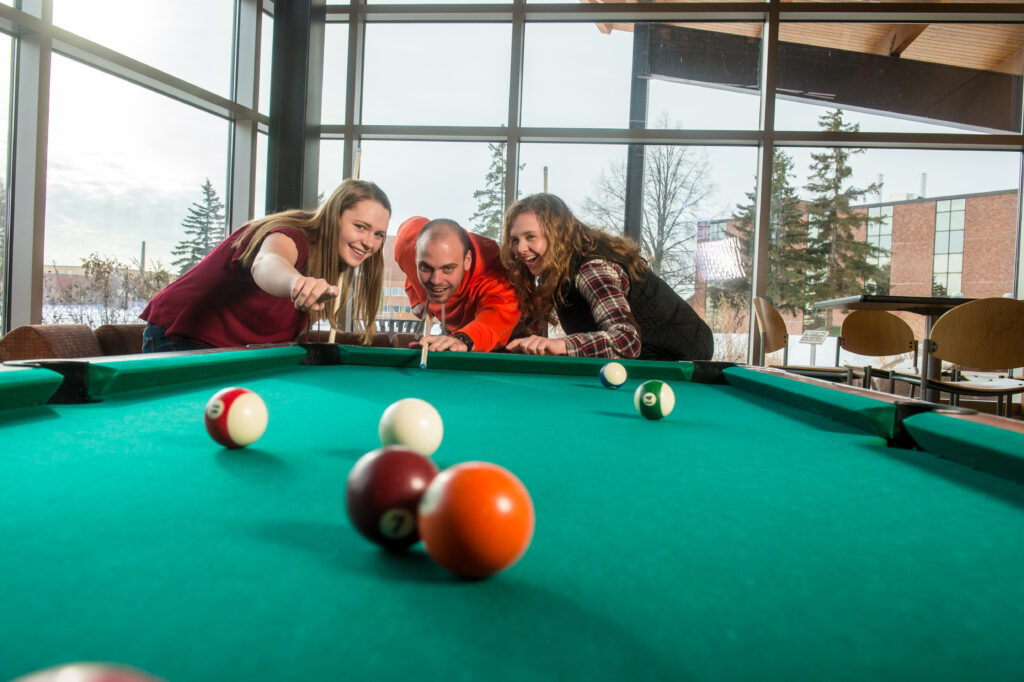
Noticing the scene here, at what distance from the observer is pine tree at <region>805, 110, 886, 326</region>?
5.82 meters

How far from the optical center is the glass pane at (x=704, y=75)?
5.86 metres

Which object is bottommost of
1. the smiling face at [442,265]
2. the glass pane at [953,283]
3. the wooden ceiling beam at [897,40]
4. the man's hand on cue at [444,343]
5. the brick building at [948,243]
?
the man's hand on cue at [444,343]

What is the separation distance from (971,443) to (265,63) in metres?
6.21

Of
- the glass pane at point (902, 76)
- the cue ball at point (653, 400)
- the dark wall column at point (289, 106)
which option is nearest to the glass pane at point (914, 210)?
the glass pane at point (902, 76)

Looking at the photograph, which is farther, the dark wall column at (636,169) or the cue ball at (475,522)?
the dark wall column at (636,169)

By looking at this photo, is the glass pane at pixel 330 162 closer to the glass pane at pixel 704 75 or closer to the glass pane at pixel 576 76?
the glass pane at pixel 576 76

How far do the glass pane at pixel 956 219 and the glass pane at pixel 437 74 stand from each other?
401 centimetres

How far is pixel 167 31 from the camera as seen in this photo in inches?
192

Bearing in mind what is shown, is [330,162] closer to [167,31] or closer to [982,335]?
[167,31]

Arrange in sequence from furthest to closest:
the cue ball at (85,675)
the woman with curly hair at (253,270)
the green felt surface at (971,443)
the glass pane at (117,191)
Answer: the glass pane at (117,191) → the woman with curly hair at (253,270) → the green felt surface at (971,443) → the cue ball at (85,675)

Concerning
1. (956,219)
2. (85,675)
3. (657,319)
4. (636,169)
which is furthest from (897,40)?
(85,675)

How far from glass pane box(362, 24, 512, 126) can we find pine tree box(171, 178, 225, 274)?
5.21ft

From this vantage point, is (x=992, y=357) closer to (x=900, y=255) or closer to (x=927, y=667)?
(x=900, y=255)

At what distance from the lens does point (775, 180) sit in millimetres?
5863
